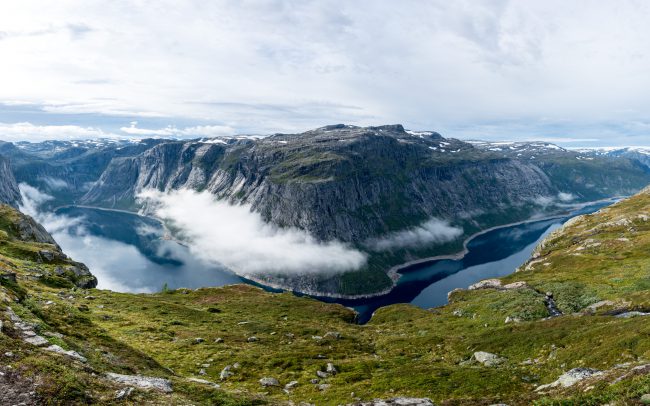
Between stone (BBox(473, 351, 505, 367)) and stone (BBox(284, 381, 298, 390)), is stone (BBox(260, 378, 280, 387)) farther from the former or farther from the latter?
stone (BBox(473, 351, 505, 367))

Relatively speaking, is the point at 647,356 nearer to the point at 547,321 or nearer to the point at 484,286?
the point at 547,321

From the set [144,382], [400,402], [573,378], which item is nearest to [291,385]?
[400,402]

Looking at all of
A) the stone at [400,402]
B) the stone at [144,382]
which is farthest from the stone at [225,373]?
the stone at [400,402]

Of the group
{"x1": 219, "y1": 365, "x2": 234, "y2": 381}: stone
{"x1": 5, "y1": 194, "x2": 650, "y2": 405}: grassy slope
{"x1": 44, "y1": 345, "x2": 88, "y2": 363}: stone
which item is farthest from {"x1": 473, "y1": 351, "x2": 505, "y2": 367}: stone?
{"x1": 44, "y1": 345, "x2": 88, "y2": 363}: stone

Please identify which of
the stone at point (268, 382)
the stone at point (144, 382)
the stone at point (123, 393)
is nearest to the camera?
the stone at point (123, 393)

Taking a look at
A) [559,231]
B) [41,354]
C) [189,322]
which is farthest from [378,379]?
[559,231]

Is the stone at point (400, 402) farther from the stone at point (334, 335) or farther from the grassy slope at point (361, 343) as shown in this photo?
the stone at point (334, 335)
